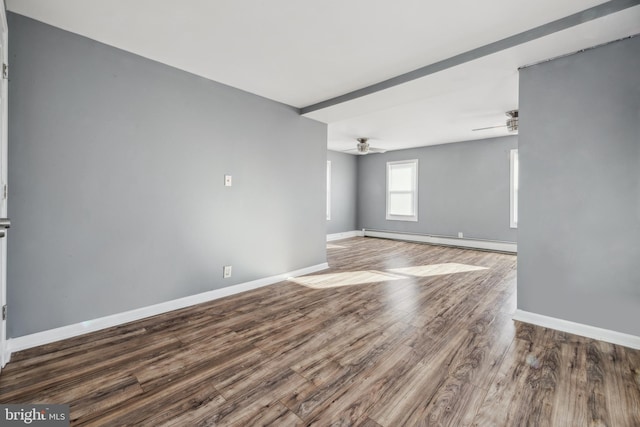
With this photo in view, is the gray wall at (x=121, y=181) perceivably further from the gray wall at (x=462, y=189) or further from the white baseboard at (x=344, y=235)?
the gray wall at (x=462, y=189)

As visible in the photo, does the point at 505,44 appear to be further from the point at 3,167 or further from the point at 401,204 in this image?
the point at 401,204

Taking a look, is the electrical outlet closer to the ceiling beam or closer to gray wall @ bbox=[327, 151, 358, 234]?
the ceiling beam

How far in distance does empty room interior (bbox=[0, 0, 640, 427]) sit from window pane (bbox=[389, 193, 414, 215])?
13.7 ft

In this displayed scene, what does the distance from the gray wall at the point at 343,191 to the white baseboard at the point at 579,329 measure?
5482 millimetres

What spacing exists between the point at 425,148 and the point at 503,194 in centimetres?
210

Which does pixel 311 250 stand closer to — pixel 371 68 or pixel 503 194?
pixel 371 68

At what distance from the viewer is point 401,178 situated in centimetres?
778

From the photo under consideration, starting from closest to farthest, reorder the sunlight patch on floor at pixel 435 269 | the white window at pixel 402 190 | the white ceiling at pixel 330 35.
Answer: the white ceiling at pixel 330 35, the sunlight patch on floor at pixel 435 269, the white window at pixel 402 190

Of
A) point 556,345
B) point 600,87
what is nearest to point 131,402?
point 556,345

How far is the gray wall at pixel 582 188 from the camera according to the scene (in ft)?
7.18

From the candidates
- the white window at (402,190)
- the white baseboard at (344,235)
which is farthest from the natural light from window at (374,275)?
the white baseboard at (344,235)

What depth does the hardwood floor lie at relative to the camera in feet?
4.89

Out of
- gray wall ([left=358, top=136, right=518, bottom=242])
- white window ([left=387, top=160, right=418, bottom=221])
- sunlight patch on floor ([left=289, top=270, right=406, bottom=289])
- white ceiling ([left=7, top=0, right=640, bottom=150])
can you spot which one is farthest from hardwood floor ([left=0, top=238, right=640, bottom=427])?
white window ([left=387, top=160, right=418, bottom=221])

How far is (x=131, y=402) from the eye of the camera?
1568 millimetres
